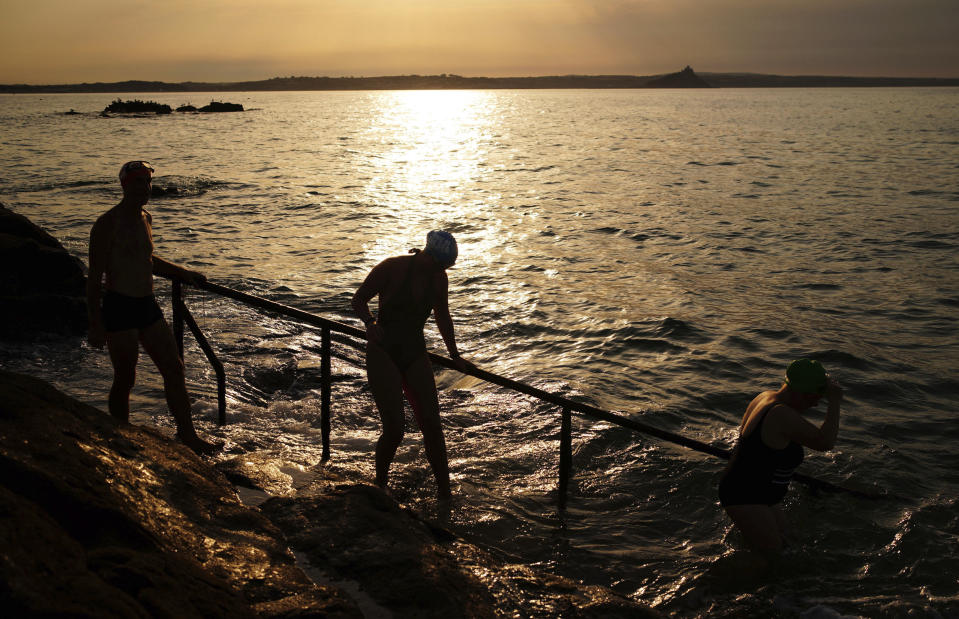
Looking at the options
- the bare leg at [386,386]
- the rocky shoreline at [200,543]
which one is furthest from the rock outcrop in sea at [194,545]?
the bare leg at [386,386]

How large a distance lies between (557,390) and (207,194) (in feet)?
81.2

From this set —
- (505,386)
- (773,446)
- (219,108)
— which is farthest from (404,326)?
(219,108)

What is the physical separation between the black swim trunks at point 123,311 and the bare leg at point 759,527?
4.47 m

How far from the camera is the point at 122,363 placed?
4.94 m

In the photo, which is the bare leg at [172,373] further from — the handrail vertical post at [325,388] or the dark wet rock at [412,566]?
the dark wet rock at [412,566]

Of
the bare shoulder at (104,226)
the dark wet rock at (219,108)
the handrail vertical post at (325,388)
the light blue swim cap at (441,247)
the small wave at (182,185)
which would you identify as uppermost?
the dark wet rock at (219,108)

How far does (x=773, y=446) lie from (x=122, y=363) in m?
4.62

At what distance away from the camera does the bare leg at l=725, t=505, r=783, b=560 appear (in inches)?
203

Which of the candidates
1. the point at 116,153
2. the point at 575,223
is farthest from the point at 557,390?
the point at 116,153

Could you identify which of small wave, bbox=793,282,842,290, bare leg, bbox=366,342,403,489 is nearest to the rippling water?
small wave, bbox=793,282,842,290

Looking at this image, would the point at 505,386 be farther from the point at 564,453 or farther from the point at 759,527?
the point at 759,527

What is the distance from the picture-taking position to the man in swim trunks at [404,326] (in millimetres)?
4891

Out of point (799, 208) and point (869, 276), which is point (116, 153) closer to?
point (799, 208)

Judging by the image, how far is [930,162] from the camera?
42031 mm
